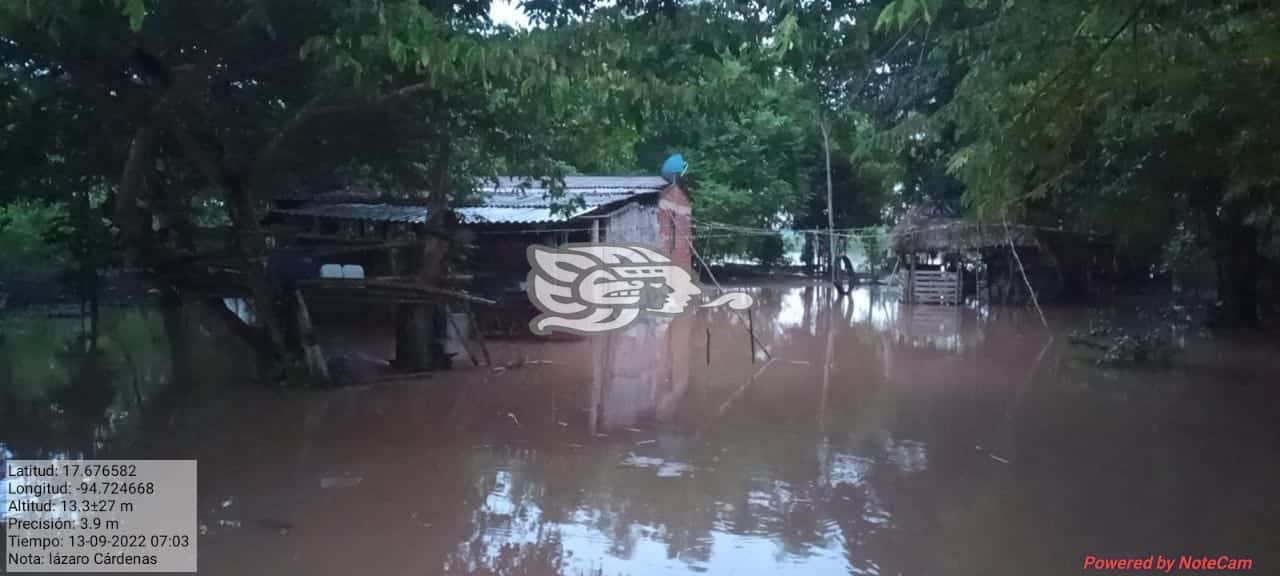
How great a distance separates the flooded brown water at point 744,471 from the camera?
4859mm

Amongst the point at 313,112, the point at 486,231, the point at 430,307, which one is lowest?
the point at 430,307

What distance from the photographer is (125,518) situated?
4.57m

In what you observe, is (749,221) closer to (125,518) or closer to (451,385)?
(451,385)

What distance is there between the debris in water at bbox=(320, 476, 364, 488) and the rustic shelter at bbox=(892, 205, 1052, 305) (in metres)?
17.4

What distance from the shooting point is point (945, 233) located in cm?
2127

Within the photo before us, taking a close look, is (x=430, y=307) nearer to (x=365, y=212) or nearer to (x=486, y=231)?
(x=486, y=231)

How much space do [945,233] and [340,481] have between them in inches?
709

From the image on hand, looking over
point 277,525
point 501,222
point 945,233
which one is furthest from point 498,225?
point 945,233

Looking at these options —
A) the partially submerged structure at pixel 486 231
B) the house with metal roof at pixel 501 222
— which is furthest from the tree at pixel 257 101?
the house with metal roof at pixel 501 222

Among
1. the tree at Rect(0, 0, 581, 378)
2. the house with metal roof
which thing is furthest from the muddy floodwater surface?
the house with metal roof

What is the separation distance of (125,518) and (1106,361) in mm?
11151

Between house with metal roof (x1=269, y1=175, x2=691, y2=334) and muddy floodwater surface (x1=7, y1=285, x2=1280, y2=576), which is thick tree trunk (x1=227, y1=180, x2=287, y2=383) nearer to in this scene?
muddy floodwater surface (x1=7, y1=285, x2=1280, y2=576)

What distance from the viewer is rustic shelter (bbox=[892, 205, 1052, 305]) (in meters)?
20.8

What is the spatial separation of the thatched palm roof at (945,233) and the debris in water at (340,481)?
1619 cm
